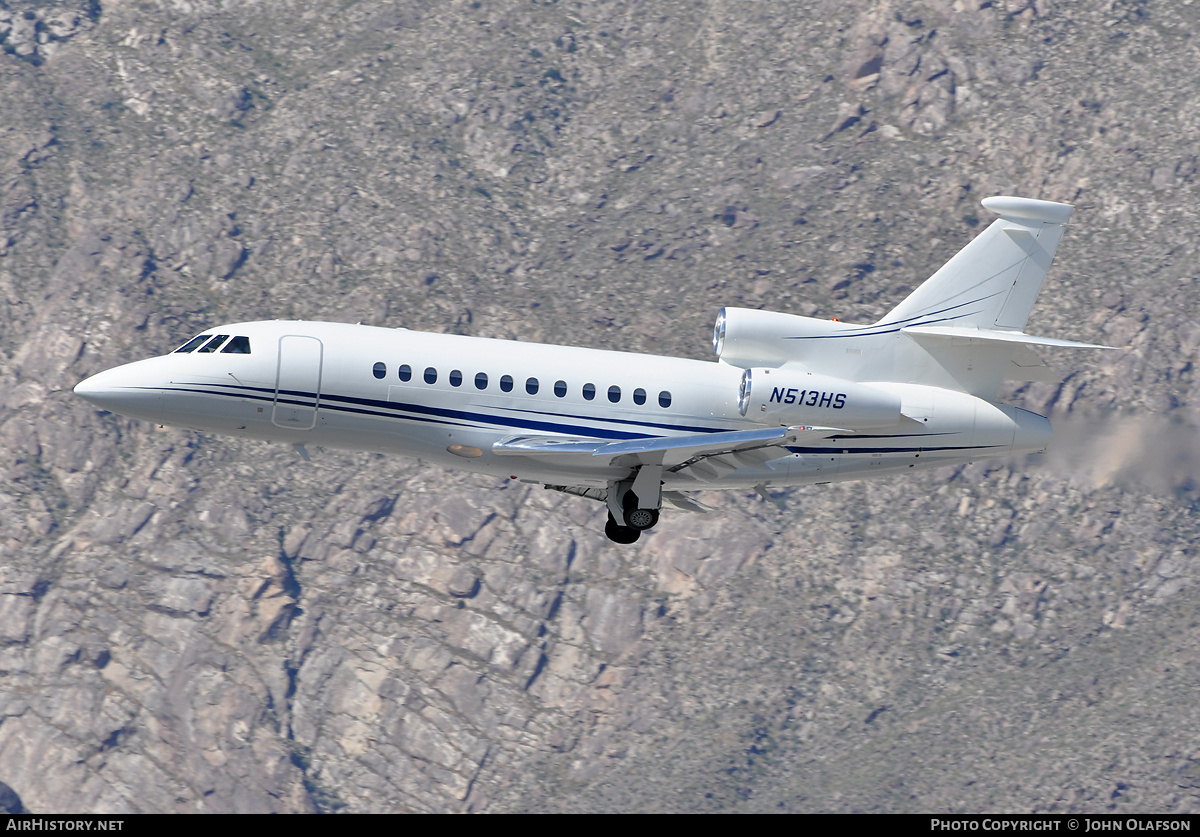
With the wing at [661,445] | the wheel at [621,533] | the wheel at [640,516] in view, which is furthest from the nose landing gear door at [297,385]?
the wheel at [621,533]

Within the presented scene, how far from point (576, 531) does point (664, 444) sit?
67.2 metres

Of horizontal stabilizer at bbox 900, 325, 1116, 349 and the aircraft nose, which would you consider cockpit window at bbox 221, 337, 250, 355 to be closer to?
the aircraft nose

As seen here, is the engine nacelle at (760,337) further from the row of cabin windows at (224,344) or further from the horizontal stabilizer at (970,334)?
the row of cabin windows at (224,344)

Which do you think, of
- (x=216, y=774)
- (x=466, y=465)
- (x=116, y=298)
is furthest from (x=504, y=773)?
(x=466, y=465)

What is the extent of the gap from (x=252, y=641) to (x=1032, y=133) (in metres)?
64.3

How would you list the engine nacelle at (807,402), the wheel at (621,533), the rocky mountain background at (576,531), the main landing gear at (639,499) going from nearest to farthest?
the main landing gear at (639,499)
the engine nacelle at (807,402)
the wheel at (621,533)
the rocky mountain background at (576,531)

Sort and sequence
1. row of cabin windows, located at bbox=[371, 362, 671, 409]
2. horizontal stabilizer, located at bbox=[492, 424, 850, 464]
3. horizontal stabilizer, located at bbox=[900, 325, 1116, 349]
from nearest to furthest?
horizontal stabilizer, located at bbox=[492, 424, 850, 464], row of cabin windows, located at bbox=[371, 362, 671, 409], horizontal stabilizer, located at bbox=[900, 325, 1116, 349]

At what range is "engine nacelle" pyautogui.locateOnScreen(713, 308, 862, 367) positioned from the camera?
1511 inches

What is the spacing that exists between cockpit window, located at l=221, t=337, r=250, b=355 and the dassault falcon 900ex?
0.04 m

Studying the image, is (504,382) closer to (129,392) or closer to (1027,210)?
(129,392)

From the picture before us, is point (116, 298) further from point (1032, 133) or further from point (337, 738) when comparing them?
point (1032, 133)

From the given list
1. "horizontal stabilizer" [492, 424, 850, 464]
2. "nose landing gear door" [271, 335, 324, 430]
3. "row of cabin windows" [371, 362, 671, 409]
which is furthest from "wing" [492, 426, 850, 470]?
"nose landing gear door" [271, 335, 324, 430]

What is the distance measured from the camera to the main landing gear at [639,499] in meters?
37.1

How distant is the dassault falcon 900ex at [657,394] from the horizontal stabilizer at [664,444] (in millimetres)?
53
